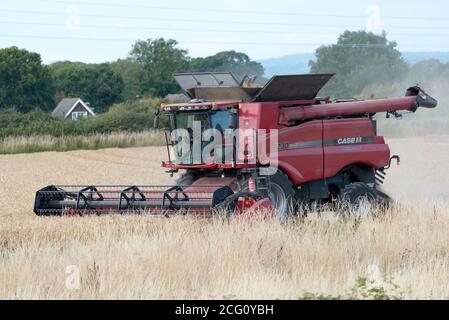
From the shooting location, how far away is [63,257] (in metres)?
8.50

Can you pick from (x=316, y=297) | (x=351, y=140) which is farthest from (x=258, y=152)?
(x=316, y=297)

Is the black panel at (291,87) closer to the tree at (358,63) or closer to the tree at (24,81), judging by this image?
the tree at (358,63)

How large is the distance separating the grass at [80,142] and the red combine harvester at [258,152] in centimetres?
1573

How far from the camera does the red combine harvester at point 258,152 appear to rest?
12953 millimetres

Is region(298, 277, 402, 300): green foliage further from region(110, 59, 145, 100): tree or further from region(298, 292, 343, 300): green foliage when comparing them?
region(110, 59, 145, 100): tree

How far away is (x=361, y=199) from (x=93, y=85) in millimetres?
57615

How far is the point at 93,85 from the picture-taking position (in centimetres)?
6950

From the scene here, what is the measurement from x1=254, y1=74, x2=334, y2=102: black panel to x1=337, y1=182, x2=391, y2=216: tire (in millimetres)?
1618

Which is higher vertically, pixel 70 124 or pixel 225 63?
pixel 225 63

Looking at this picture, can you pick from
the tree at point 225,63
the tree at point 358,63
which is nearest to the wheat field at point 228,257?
the tree at point 358,63

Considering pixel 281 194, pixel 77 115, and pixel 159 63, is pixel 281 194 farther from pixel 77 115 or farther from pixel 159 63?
pixel 159 63

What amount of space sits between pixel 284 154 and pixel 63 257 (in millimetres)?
5602

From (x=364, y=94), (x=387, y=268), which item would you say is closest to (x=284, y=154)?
(x=387, y=268)

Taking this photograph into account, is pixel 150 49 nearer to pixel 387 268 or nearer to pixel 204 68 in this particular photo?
pixel 204 68
